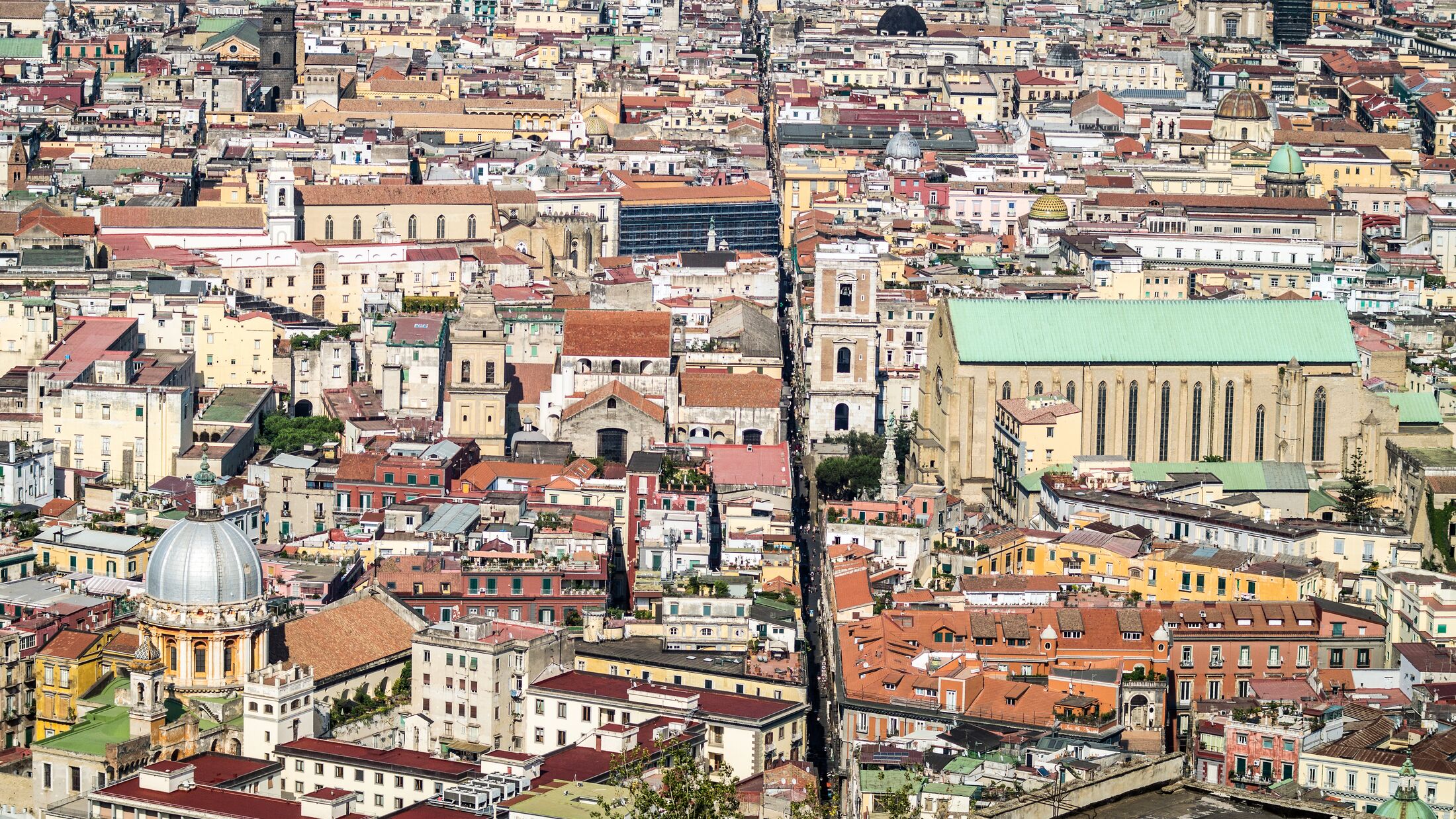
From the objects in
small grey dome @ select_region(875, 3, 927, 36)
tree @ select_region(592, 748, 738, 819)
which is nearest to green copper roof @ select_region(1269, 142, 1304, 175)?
small grey dome @ select_region(875, 3, 927, 36)

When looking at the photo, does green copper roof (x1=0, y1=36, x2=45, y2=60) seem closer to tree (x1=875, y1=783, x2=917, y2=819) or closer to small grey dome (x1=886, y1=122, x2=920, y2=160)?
small grey dome (x1=886, y1=122, x2=920, y2=160)

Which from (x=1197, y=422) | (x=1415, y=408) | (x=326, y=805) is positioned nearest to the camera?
(x=326, y=805)

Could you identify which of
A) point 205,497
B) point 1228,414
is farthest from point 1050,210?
point 205,497

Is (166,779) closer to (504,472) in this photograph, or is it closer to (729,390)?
(504,472)

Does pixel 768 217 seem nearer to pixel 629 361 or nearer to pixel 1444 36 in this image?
pixel 629 361

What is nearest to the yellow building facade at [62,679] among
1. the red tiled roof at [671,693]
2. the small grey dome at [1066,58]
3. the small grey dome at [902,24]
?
the red tiled roof at [671,693]

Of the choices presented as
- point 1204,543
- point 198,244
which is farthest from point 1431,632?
point 198,244
